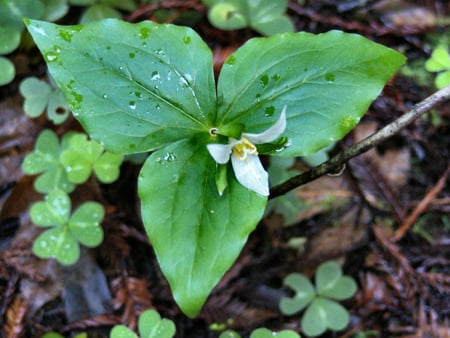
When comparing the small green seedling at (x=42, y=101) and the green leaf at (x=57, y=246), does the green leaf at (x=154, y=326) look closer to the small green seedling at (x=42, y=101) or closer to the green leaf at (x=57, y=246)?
the green leaf at (x=57, y=246)

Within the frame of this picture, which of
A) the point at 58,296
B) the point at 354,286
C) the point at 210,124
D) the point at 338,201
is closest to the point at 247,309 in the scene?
the point at 354,286

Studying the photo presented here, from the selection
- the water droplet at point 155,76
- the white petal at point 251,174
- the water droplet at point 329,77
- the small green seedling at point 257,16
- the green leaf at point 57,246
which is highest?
the water droplet at point 155,76

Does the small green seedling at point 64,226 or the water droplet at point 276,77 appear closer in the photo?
the water droplet at point 276,77

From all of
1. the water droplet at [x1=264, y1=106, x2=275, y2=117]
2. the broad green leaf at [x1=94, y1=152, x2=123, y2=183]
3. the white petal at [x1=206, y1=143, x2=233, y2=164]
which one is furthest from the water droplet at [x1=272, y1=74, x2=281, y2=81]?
the broad green leaf at [x1=94, y1=152, x2=123, y2=183]

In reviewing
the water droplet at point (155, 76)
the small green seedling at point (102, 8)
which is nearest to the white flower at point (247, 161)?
the water droplet at point (155, 76)

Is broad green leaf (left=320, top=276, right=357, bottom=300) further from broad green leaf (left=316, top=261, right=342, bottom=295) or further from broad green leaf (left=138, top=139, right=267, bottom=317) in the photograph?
broad green leaf (left=138, top=139, right=267, bottom=317)

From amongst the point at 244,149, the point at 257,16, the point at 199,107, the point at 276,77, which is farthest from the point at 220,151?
the point at 257,16

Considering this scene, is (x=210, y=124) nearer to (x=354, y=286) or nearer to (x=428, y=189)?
(x=354, y=286)

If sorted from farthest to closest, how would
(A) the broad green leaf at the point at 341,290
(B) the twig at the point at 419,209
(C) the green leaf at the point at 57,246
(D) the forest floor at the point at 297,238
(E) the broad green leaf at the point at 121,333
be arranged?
(B) the twig at the point at 419,209 → (A) the broad green leaf at the point at 341,290 → (D) the forest floor at the point at 297,238 → (C) the green leaf at the point at 57,246 → (E) the broad green leaf at the point at 121,333
